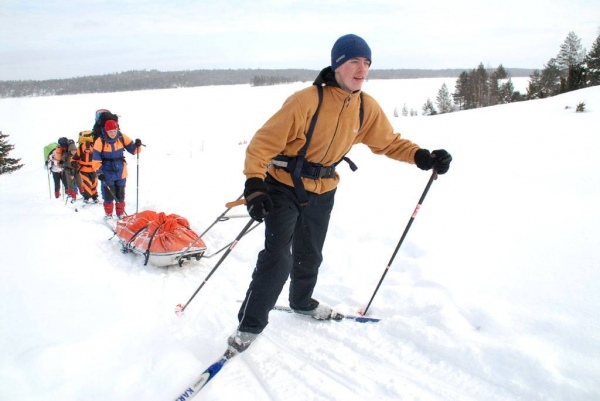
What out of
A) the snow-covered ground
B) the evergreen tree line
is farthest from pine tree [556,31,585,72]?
the snow-covered ground

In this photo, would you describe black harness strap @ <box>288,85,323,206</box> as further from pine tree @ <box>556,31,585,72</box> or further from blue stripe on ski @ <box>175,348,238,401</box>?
pine tree @ <box>556,31,585,72</box>

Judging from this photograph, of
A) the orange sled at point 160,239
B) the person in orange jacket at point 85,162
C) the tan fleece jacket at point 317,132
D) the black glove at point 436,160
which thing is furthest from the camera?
the person in orange jacket at point 85,162

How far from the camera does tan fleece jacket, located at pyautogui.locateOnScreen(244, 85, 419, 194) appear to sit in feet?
8.22

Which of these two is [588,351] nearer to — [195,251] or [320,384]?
[320,384]

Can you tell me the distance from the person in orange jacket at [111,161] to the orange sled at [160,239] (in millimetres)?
1781

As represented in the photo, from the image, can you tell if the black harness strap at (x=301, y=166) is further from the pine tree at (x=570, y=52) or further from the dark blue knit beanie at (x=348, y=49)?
the pine tree at (x=570, y=52)

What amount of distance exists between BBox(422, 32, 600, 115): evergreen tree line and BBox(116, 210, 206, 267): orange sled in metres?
23.7

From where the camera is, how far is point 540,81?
42344mm

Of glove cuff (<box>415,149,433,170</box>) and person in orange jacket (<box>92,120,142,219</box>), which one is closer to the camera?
glove cuff (<box>415,149,433,170</box>)

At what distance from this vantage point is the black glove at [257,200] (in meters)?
2.42

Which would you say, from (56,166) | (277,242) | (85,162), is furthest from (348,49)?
(56,166)

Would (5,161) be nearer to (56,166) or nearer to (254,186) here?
(56,166)

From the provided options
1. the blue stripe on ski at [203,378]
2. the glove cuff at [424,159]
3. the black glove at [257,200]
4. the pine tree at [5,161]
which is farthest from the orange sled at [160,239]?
the pine tree at [5,161]

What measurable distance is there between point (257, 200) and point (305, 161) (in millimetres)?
519
